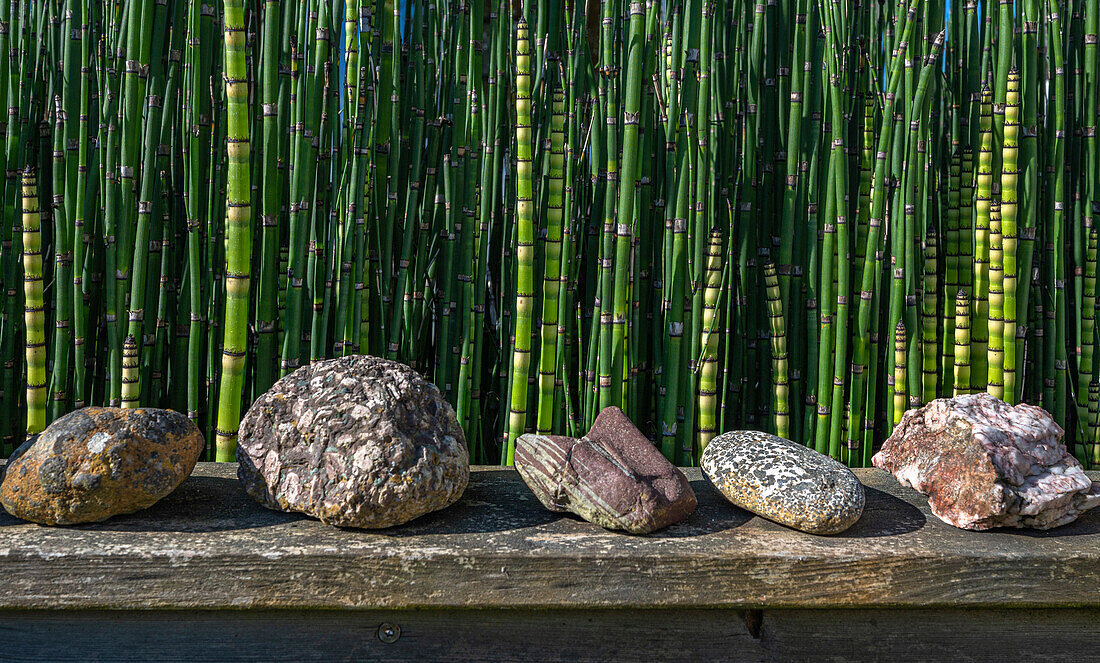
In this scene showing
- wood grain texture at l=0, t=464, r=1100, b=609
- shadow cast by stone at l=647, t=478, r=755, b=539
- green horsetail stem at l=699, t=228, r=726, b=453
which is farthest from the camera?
green horsetail stem at l=699, t=228, r=726, b=453

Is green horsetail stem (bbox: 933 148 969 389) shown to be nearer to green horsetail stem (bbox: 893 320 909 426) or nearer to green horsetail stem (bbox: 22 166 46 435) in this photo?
green horsetail stem (bbox: 893 320 909 426)

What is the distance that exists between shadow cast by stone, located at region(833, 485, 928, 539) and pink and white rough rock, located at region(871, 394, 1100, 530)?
0.04m

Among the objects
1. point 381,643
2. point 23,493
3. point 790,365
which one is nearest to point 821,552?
point 790,365

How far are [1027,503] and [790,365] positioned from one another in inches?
16.7

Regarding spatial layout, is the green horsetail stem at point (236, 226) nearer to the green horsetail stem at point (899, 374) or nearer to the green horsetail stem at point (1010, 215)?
the green horsetail stem at point (899, 374)

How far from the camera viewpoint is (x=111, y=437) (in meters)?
0.85

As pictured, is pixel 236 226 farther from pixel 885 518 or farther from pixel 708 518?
pixel 885 518

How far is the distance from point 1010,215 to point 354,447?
114 cm

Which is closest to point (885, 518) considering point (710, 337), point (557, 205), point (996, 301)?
point (710, 337)

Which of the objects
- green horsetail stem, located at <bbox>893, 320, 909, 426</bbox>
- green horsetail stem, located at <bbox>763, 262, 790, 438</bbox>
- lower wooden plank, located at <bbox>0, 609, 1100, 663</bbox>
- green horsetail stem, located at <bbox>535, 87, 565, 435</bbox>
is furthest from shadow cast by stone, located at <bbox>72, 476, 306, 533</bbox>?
green horsetail stem, located at <bbox>893, 320, 909, 426</bbox>

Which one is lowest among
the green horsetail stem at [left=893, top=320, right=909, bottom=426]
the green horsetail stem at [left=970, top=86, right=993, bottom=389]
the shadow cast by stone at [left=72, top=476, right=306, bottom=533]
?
the shadow cast by stone at [left=72, top=476, right=306, bottom=533]

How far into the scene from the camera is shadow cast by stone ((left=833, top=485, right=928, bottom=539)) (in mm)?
916

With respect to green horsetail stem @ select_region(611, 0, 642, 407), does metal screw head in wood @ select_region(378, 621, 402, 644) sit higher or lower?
lower

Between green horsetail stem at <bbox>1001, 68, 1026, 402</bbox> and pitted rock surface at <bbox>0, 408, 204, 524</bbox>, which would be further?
green horsetail stem at <bbox>1001, 68, 1026, 402</bbox>
